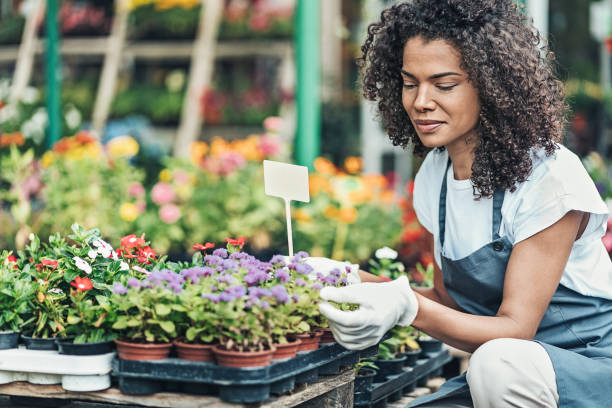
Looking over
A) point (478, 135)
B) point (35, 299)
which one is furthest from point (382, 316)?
point (35, 299)

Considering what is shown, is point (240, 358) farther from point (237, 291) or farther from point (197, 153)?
point (197, 153)

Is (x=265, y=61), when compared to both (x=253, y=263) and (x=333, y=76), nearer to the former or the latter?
(x=333, y=76)

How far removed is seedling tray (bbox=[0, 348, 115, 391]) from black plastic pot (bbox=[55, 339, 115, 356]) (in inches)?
0.4

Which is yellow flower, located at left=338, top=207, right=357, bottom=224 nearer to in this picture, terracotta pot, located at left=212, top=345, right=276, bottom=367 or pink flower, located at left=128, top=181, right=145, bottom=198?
Result: pink flower, located at left=128, top=181, right=145, bottom=198

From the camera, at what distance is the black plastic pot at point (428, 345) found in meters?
2.38

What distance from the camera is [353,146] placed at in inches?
246

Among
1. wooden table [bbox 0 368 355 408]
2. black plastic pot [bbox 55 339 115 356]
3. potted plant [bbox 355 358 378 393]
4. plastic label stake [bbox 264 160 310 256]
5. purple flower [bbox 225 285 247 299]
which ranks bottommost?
potted plant [bbox 355 358 378 393]

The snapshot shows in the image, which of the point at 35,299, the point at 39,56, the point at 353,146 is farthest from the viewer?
the point at 39,56

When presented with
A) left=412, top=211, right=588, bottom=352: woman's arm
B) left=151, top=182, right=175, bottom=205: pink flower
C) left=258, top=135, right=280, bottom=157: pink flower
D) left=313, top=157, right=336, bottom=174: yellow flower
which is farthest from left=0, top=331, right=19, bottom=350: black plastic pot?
left=258, top=135, right=280, bottom=157: pink flower

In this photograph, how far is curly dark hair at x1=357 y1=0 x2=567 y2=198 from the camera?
181cm

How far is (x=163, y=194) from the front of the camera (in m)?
4.39

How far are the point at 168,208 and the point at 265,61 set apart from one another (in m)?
2.44

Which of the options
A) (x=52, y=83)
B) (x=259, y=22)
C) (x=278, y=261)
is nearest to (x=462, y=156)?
(x=278, y=261)

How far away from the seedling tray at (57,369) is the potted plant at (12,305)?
0.12 feet
